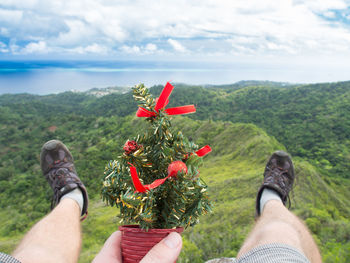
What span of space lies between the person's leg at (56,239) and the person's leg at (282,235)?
1.71m

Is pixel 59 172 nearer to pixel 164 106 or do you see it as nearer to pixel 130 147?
pixel 130 147

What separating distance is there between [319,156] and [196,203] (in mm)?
27304

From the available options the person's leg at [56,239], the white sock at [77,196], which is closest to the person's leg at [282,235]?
the person's leg at [56,239]

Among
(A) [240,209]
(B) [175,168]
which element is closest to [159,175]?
(B) [175,168]

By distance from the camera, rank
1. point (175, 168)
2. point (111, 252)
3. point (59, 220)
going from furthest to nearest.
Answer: point (59, 220) < point (111, 252) < point (175, 168)

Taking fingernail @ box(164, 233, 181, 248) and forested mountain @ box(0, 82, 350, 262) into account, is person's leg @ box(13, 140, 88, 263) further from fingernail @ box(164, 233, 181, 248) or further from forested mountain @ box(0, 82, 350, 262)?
fingernail @ box(164, 233, 181, 248)

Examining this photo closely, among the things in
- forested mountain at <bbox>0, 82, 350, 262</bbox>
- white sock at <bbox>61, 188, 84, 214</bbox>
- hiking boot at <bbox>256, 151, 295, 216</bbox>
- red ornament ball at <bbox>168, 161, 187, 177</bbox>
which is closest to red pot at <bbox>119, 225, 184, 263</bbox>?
red ornament ball at <bbox>168, 161, 187, 177</bbox>

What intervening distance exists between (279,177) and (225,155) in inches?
508

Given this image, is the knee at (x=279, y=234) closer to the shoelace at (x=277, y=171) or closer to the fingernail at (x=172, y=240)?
the fingernail at (x=172, y=240)

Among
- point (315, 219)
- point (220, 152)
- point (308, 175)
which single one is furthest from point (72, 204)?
point (220, 152)

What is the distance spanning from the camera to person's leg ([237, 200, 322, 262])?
2324 millimetres

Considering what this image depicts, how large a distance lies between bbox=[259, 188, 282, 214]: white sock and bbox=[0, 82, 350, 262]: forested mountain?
1.06 meters

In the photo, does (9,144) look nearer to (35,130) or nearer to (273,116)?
(35,130)

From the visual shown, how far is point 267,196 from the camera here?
391 centimetres
